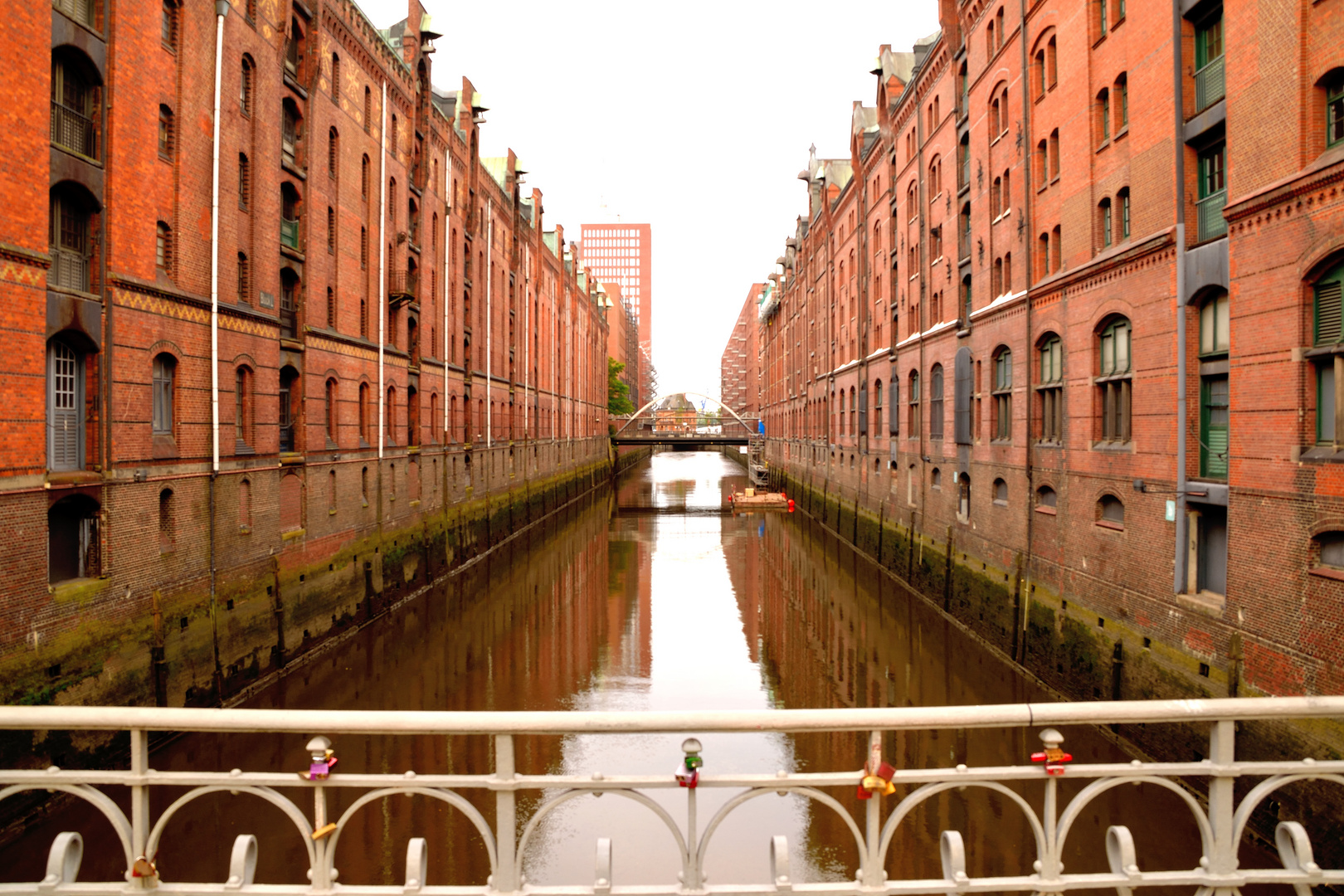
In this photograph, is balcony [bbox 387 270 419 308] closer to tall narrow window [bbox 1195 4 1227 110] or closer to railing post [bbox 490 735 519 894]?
tall narrow window [bbox 1195 4 1227 110]

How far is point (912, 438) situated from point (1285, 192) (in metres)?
16.1

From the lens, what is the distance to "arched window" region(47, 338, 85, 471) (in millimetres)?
9508

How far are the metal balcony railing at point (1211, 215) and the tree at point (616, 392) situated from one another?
66.9 metres

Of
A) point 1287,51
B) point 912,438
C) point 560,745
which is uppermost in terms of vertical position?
point 1287,51

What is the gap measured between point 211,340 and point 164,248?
5.07 ft

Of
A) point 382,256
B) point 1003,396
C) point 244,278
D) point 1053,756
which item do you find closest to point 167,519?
point 244,278

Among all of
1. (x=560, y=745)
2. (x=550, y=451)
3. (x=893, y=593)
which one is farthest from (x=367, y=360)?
(x=550, y=451)

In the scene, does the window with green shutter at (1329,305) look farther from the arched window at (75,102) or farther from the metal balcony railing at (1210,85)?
the arched window at (75,102)

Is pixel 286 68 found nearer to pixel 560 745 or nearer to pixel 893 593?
pixel 560 745

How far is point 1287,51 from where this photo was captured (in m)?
8.05

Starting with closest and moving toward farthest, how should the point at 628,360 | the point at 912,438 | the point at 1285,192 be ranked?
1. the point at 1285,192
2. the point at 912,438
3. the point at 628,360

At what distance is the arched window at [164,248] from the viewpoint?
11.7m

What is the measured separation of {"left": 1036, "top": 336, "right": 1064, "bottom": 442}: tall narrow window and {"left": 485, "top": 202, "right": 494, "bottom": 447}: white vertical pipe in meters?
20.7

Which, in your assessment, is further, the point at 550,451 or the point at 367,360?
the point at 550,451
